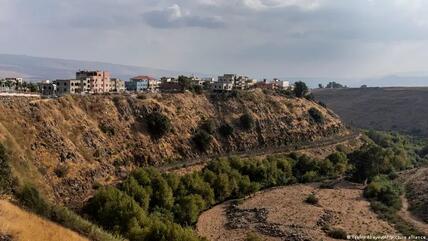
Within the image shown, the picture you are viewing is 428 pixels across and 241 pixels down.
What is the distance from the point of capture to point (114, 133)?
73.1m

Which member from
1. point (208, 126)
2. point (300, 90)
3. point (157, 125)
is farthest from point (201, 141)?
point (300, 90)

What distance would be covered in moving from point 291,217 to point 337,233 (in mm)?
9034

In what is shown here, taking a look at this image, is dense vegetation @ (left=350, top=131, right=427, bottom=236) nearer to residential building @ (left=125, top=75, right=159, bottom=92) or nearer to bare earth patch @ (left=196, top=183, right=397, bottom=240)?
bare earth patch @ (left=196, top=183, right=397, bottom=240)

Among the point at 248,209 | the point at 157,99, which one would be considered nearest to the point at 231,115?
the point at 157,99

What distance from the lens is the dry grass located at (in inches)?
738

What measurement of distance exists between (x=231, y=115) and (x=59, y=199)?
50.2 metres

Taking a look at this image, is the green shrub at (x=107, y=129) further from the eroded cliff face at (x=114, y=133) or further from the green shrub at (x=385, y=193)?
the green shrub at (x=385, y=193)

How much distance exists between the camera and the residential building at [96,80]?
102 meters

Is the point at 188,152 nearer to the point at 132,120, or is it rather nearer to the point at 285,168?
the point at 132,120

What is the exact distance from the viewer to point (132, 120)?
78438mm

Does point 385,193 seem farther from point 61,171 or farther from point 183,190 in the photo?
point 61,171

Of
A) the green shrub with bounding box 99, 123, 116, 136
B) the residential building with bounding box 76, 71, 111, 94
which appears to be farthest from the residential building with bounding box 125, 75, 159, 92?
the green shrub with bounding box 99, 123, 116, 136

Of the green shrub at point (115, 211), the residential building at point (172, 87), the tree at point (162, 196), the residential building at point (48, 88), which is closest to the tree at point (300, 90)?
the residential building at point (172, 87)

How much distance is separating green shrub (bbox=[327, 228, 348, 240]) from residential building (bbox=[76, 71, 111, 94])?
6524cm
